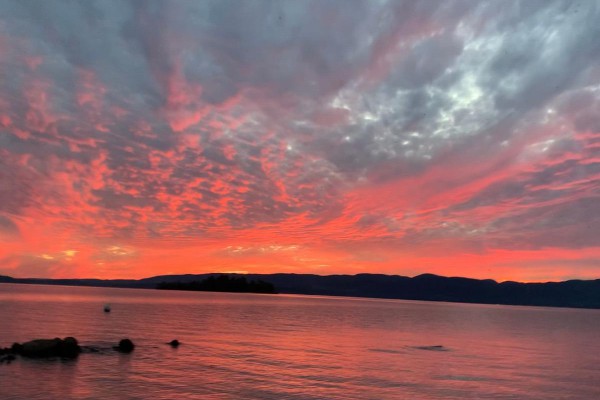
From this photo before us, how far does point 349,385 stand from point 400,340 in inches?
1841

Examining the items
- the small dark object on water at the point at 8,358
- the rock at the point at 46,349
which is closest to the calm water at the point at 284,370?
the small dark object on water at the point at 8,358

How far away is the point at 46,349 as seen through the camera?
4856cm

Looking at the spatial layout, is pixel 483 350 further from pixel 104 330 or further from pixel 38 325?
pixel 38 325

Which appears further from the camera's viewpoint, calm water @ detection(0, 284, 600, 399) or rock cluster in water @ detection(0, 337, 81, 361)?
rock cluster in water @ detection(0, 337, 81, 361)

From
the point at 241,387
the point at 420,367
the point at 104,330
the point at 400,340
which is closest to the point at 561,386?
the point at 420,367

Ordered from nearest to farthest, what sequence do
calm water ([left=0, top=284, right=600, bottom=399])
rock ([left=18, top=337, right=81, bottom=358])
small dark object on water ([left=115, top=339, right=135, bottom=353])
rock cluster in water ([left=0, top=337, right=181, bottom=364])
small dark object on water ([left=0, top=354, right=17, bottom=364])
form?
calm water ([left=0, top=284, right=600, bottom=399])
small dark object on water ([left=0, top=354, right=17, bottom=364])
rock cluster in water ([left=0, top=337, right=181, bottom=364])
rock ([left=18, top=337, right=81, bottom=358])
small dark object on water ([left=115, top=339, right=135, bottom=353])

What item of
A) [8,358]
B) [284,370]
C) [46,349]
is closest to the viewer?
[8,358]

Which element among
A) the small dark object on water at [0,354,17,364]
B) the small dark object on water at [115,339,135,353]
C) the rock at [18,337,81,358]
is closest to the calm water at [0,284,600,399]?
the small dark object on water at [0,354,17,364]

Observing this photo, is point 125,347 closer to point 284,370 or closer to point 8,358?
point 8,358

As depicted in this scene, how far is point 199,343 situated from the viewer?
66250 millimetres

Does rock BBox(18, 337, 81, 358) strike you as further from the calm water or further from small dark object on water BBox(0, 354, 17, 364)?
small dark object on water BBox(0, 354, 17, 364)

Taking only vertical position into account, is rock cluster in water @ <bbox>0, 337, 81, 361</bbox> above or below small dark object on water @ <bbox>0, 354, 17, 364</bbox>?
above

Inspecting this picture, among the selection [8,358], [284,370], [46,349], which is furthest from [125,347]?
[284,370]

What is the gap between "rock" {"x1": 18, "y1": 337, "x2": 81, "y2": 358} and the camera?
47844 mm
